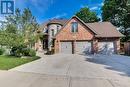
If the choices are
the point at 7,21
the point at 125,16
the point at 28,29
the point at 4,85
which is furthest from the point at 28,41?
the point at 125,16

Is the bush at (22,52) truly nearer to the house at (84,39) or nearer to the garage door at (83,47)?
the house at (84,39)

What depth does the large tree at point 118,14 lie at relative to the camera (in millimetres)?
53281

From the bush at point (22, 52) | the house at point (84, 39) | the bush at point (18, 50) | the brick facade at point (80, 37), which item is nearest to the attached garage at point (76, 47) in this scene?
the house at point (84, 39)

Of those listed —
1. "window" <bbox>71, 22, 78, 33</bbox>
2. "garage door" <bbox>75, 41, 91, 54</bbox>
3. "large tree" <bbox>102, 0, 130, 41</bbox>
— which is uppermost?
"large tree" <bbox>102, 0, 130, 41</bbox>

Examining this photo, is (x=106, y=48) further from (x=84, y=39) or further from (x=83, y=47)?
(x=84, y=39)

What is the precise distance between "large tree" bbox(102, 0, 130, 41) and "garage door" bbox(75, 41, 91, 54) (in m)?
20.0

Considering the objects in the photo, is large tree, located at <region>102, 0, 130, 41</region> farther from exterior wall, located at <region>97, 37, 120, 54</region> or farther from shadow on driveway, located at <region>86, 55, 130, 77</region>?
shadow on driveway, located at <region>86, 55, 130, 77</region>

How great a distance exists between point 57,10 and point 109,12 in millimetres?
15349

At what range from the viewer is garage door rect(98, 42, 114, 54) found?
35.0 m

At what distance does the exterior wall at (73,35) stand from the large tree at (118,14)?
19788 millimetres

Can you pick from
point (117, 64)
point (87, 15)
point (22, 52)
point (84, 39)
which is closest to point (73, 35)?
point (84, 39)

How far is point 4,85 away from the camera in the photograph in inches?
377

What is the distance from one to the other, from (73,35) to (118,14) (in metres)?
23.8

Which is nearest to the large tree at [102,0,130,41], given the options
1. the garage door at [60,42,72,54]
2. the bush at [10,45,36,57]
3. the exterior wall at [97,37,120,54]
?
the exterior wall at [97,37,120,54]
